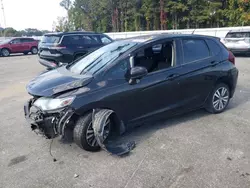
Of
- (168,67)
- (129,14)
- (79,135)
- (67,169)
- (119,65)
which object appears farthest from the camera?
(129,14)

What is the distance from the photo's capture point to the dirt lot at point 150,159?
3006 mm

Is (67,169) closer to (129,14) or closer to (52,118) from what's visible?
(52,118)

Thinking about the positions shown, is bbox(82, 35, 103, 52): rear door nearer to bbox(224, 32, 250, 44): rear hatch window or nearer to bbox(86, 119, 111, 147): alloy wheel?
Result: bbox(86, 119, 111, 147): alloy wheel

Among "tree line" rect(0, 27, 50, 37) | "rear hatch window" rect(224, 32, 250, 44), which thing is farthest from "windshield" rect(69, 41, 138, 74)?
"tree line" rect(0, 27, 50, 37)

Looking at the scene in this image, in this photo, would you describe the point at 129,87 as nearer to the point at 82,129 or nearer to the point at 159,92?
the point at 159,92

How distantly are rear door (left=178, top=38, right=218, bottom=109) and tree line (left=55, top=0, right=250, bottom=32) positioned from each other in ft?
Answer: 99.4

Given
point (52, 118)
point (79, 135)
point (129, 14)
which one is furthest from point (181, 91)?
point (129, 14)

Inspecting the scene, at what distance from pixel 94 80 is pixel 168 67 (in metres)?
1.41

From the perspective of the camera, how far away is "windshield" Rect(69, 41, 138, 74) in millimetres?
4031

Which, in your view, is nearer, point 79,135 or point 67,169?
point 67,169

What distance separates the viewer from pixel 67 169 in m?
3.30

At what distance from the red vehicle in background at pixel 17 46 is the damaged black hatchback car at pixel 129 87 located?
19.8 m

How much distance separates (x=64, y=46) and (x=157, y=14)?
39745mm

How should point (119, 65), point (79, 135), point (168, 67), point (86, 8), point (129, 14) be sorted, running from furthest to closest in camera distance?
point (86, 8)
point (129, 14)
point (168, 67)
point (119, 65)
point (79, 135)
